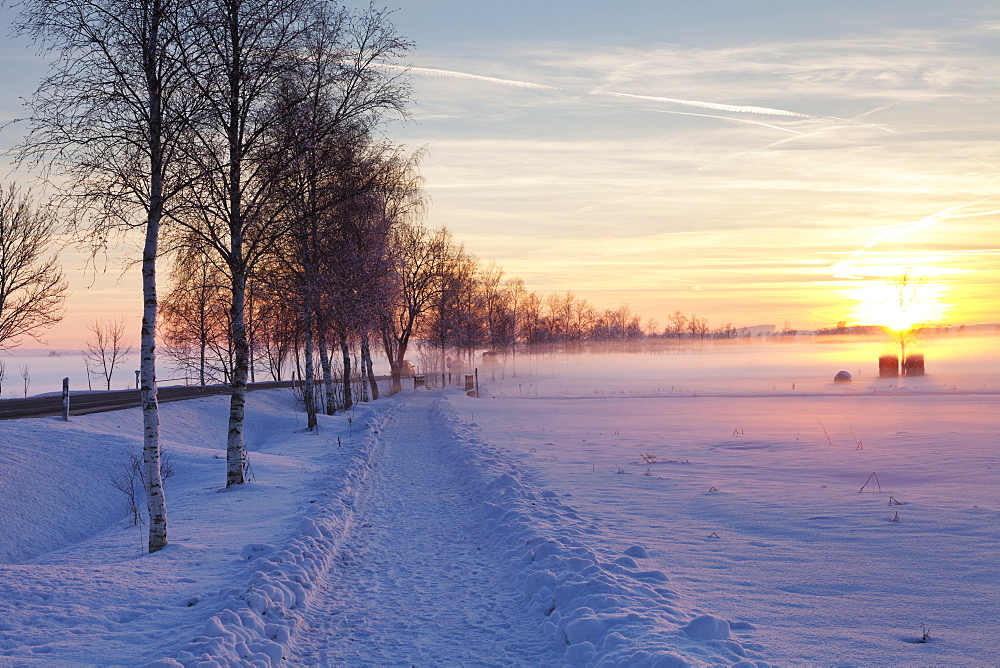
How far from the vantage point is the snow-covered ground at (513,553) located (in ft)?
18.3

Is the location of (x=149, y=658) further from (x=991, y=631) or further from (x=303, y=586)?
(x=991, y=631)

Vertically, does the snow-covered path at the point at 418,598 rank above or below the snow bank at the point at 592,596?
below

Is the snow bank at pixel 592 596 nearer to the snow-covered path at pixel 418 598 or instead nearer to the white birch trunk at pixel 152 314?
the snow-covered path at pixel 418 598

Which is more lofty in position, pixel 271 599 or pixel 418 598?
pixel 271 599

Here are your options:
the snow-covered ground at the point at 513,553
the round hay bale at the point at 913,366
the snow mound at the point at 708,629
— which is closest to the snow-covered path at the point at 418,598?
the snow-covered ground at the point at 513,553

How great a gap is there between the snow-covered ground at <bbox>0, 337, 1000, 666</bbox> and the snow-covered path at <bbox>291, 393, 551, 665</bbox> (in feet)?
0.10

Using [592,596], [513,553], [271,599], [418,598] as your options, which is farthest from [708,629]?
[271,599]

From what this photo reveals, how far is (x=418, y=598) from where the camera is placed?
6.80 meters

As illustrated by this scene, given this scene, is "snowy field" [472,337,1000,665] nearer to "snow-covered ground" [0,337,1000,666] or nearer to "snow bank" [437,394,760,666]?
"snow-covered ground" [0,337,1000,666]

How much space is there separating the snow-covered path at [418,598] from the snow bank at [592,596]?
0.87ft

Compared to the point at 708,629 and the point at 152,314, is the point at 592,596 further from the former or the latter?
the point at 152,314

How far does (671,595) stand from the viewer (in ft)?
21.6

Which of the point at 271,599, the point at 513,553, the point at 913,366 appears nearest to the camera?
the point at 271,599

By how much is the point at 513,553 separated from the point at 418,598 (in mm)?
1672
